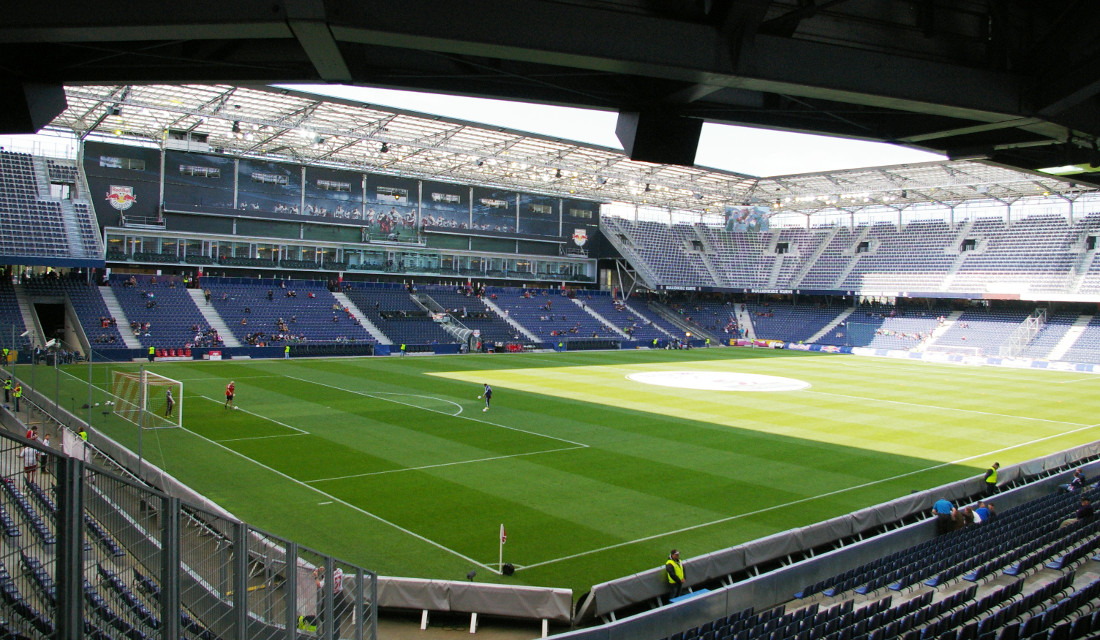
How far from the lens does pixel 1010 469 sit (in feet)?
73.4

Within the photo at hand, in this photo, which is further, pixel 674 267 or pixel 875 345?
pixel 674 267

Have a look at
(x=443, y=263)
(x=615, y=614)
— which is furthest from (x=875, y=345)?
(x=615, y=614)

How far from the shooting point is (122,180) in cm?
5925

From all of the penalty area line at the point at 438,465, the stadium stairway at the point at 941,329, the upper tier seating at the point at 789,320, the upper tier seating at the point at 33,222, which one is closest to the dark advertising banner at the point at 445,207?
the upper tier seating at the point at 33,222

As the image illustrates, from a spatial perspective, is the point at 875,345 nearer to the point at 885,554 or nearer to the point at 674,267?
the point at 674,267

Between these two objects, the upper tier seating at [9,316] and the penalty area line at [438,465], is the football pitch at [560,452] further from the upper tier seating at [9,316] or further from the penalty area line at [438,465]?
the upper tier seating at [9,316]

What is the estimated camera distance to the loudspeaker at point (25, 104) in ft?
21.1

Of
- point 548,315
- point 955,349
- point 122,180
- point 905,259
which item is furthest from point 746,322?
point 122,180

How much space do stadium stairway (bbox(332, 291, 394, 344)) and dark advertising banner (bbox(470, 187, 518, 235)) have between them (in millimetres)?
16393

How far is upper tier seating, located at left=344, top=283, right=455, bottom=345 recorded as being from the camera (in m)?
64.2

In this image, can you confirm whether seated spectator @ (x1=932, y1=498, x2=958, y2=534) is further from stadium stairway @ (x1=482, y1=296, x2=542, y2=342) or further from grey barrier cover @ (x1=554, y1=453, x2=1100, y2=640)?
stadium stairway @ (x1=482, y1=296, x2=542, y2=342)

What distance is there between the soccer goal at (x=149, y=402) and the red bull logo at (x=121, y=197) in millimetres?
28833

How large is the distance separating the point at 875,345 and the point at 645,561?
67909 millimetres

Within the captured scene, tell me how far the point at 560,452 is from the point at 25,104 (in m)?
21.5
